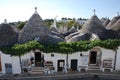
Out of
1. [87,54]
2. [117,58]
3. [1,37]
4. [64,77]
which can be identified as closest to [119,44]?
[117,58]

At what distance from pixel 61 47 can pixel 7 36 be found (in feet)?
19.9

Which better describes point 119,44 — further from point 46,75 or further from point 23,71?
point 23,71

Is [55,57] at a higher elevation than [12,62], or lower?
higher

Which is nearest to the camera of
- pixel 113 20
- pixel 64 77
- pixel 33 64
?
pixel 64 77

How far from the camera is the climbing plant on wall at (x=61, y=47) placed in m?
21.7

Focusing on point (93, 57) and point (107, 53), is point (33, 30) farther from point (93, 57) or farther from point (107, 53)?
point (107, 53)

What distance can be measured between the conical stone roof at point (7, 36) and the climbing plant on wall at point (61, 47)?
39.7 inches

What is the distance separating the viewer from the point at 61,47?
22.3m

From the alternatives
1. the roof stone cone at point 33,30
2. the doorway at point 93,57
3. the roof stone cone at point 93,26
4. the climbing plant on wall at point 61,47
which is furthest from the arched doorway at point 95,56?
the roof stone cone at point 33,30

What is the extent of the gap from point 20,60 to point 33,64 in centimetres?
146

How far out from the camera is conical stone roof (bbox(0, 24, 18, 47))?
2302 centimetres

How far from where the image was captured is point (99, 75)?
2184cm

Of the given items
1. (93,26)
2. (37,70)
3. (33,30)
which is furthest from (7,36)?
(93,26)

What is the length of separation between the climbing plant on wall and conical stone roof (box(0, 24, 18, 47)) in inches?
39.7
